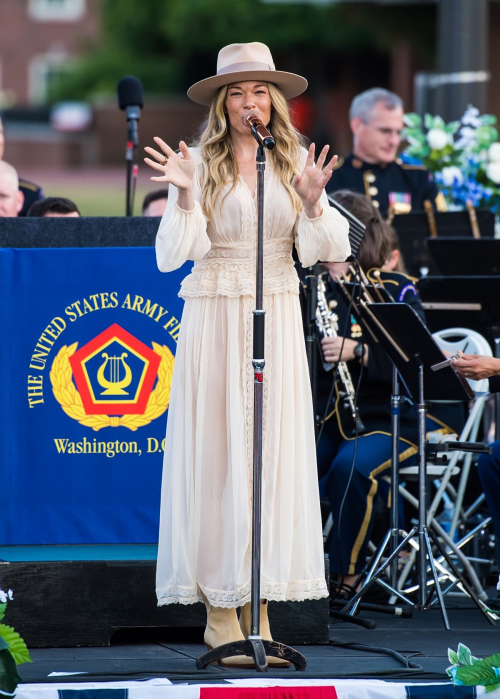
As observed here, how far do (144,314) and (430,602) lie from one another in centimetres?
183

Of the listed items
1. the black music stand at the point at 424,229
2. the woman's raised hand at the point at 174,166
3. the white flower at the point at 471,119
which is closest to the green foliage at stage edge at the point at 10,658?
the woman's raised hand at the point at 174,166

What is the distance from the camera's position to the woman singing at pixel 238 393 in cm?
432

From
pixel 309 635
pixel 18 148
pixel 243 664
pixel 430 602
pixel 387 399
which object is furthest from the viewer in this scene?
pixel 18 148

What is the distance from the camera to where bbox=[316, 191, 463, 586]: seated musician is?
5688 mm

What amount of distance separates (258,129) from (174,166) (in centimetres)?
32

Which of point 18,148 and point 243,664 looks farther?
point 18,148

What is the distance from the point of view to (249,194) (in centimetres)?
436

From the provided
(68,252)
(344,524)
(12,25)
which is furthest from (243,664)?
(12,25)

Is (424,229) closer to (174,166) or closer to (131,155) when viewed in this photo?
(131,155)

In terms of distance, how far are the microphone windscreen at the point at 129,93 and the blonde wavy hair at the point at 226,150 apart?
2403 millimetres

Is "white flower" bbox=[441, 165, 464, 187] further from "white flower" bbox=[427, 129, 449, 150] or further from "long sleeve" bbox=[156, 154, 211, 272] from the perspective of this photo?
"long sleeve" bbox=[156, 154, 211, 272]

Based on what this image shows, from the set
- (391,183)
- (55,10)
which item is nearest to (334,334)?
(391,183)

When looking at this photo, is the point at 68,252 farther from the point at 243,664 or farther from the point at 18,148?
the point at 18,148

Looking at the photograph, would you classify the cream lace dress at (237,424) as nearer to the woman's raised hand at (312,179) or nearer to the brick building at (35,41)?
the woman's raised hand at (312,179)
